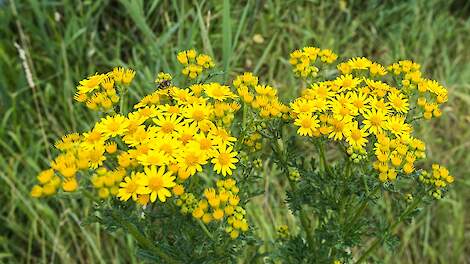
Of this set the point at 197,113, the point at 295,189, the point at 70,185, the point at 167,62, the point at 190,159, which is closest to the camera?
the point at 70,185

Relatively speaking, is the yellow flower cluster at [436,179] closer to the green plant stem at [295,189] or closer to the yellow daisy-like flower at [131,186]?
the green plant stem at [295,189]

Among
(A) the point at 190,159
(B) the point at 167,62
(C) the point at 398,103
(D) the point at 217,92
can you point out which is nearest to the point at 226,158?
(A) the point at 190,159

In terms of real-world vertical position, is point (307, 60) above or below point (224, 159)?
above

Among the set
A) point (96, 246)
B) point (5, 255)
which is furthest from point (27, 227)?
point (96, 246)

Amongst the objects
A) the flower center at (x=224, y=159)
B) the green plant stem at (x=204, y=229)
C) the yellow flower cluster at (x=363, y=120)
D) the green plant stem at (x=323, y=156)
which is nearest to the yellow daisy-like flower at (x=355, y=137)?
the yellow flower cluster at (x=363, y=120)

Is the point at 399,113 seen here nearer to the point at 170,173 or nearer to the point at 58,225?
the point at 170,173

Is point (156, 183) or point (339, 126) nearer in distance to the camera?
point (156, 183)

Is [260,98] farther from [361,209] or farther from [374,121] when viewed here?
[361,209]

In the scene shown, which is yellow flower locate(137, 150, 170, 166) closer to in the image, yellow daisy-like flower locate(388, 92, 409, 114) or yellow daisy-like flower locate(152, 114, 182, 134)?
yellow daisy-like flower locate(152, 114, 182, 134)
